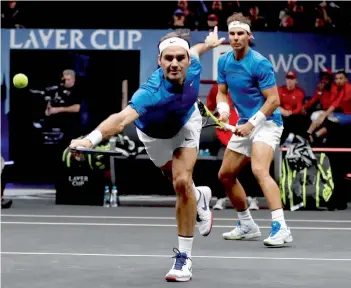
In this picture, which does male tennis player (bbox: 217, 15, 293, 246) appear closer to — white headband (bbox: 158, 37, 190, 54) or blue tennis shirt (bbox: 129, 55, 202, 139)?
blue tennis shirt (bbox: 129, 55, 202, 139)

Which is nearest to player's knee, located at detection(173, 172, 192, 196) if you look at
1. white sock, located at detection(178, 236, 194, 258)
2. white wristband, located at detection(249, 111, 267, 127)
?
white sock, located at detection(178, 236, 194, 258)

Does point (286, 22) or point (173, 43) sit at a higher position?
point (286, 22)

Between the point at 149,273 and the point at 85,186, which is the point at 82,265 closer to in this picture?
the point at 149,273

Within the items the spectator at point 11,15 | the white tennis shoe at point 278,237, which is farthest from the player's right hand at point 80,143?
the spectator at point 11,15

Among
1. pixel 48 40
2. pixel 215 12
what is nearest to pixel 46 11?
pixel 48 40

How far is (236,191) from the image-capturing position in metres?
9.64

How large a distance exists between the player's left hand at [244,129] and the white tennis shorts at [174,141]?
3.25ft

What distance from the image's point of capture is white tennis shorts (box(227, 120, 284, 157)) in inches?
371

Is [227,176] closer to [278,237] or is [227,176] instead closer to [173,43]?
[278,237]

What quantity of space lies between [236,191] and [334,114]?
242 inches

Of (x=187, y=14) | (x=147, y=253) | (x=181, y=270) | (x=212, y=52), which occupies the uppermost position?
(x=187, y=14)

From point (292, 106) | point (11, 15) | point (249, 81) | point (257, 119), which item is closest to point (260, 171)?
point (257, 119)

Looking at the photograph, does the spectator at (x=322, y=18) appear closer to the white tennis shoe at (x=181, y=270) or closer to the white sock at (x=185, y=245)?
the white sock at (x=185, y=245)

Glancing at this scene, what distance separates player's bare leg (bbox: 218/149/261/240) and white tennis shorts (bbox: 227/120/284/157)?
55 mm
